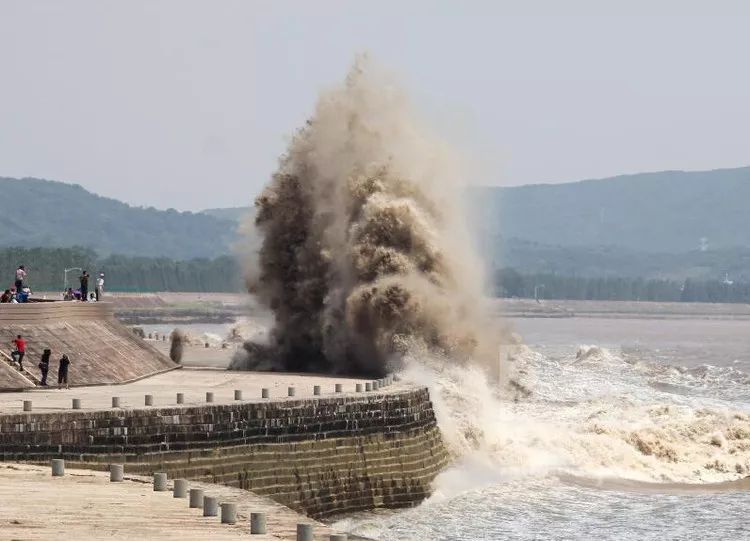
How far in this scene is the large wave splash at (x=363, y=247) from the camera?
171 ft

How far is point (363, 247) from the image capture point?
53.4 metres

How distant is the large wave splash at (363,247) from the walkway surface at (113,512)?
81.7 feet

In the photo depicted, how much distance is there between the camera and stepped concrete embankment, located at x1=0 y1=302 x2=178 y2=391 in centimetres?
4241

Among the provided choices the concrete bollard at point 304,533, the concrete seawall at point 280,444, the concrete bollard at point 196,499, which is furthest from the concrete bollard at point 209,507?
the concrete seawall at point 280,444

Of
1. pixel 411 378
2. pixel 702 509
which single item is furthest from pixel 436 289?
pixel 702 509

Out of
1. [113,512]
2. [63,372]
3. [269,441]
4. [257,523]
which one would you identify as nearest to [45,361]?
[63,372]

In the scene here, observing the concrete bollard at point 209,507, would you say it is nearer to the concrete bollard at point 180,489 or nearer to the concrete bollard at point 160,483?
the concrete bollard at point 180,489

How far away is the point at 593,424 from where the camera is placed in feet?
164

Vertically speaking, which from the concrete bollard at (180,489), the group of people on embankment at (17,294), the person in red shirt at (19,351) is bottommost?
the concrete bollard at (180,489)

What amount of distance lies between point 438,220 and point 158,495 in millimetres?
31168

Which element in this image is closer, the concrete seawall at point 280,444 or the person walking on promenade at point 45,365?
the concrete seawall at point 280,444

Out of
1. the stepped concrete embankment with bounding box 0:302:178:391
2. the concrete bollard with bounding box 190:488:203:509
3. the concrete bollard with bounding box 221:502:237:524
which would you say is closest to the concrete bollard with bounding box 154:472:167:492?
the concrete bollard with bounding box 190:488:203:509

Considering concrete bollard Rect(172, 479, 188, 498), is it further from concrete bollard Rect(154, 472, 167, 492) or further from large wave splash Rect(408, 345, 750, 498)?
large wave splash Rect(408, 345, 750, 498)

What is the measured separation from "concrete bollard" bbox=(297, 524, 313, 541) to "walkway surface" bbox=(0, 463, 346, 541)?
0.82 metres
